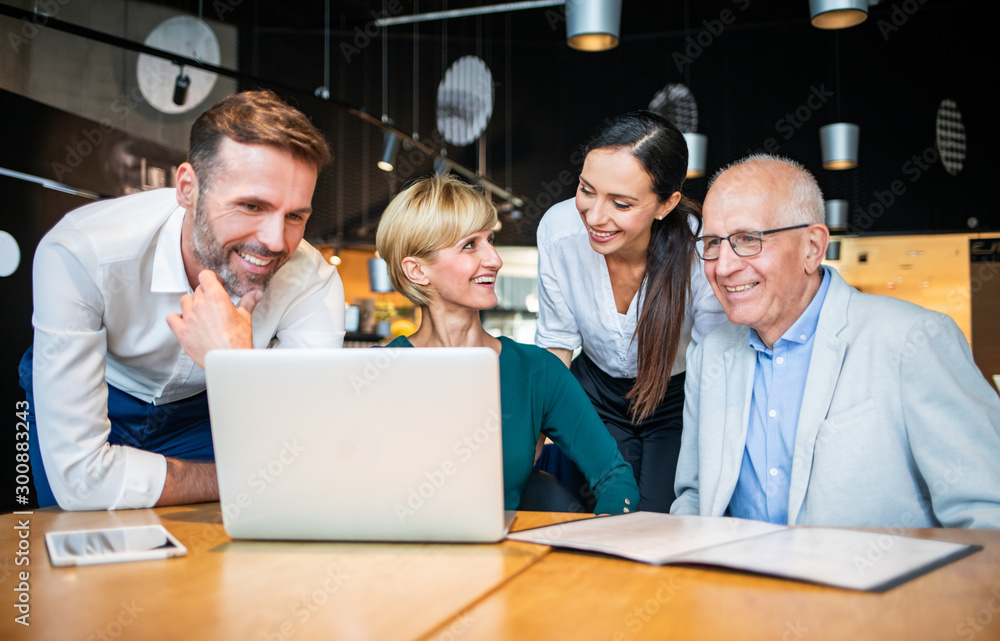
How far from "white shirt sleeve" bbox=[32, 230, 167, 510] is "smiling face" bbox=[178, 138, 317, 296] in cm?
24

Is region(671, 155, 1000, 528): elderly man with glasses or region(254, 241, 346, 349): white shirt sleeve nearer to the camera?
region(671, 155, 1000, 528): elderly man with glasses

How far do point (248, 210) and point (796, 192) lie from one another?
1233mm

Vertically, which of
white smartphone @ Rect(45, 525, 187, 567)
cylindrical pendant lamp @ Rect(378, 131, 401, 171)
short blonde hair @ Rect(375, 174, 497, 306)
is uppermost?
cylindrical pendant lamp @ Rect(378, 131, 401, 171)

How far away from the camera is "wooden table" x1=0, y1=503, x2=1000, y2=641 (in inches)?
30.3

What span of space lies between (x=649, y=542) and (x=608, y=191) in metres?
1.32

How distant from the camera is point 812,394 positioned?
1.62m

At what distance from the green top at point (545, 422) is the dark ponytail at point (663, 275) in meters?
0.41

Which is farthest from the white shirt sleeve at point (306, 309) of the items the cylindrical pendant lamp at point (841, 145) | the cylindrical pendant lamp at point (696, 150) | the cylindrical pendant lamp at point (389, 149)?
the cylindrical pendant lamp at point (841, 145)

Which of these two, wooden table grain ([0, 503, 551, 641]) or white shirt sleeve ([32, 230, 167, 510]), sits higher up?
white shirt sleeve ([32, 230, 167, 510])

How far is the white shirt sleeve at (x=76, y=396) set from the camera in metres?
1.46

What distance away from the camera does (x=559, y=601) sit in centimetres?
86

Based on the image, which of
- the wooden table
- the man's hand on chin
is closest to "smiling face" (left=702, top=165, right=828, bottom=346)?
the wooden table

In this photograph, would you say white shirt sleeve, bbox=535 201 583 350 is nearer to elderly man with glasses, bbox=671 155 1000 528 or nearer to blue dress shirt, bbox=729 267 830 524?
elderly man with glasses, bbox=671 155 1000 528

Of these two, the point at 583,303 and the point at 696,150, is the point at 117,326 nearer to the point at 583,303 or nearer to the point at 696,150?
the point at 583,303
